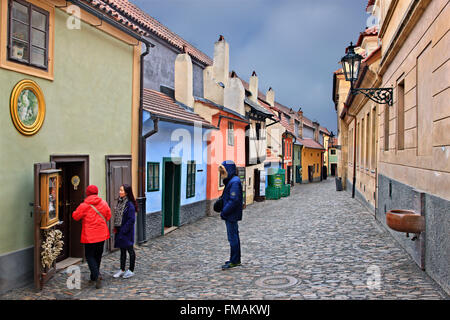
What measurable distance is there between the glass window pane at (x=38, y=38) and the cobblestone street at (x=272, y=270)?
4021 millimetres

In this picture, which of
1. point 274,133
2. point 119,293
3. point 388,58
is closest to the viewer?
point 119,293

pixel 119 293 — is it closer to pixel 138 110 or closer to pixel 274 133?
pixel 138 110

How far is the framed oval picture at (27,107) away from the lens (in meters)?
6.12

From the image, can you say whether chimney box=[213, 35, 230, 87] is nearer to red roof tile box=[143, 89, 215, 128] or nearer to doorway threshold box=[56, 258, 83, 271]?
red roof tile box=[143, 89, 215, 128]

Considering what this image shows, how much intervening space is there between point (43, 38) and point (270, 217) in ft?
35.8

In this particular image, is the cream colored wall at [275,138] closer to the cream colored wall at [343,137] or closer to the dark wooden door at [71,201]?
the cream colored wall at [343,137]

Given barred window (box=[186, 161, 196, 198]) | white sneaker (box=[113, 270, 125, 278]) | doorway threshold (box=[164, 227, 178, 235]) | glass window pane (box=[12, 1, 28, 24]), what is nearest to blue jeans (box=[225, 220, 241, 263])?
white sneaker (box=[113, 270, 125, 278])

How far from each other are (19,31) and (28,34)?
0.16 m

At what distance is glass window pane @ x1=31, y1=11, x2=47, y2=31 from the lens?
650 centimetres

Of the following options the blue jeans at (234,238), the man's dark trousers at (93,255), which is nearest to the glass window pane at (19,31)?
the man's dark trousers at (93,255)

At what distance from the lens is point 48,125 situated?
22.7 feet

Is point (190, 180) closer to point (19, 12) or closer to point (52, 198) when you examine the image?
point (52, 198)
